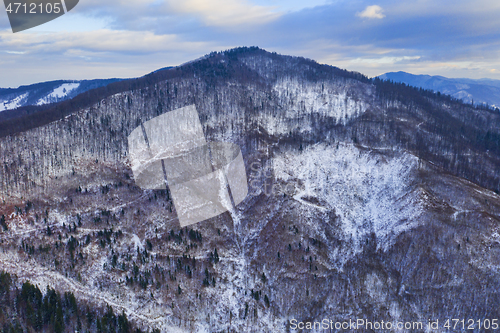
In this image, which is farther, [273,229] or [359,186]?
[359,186]

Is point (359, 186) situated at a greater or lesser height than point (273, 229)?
greater

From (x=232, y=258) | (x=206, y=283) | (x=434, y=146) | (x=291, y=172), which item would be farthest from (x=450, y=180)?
(x=206, y=283)

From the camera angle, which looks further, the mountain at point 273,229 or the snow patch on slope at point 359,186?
the snow patch on slope at point 359,186

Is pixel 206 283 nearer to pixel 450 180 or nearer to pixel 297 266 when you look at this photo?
pixel 297 266

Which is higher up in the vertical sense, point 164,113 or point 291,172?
point 164,113
